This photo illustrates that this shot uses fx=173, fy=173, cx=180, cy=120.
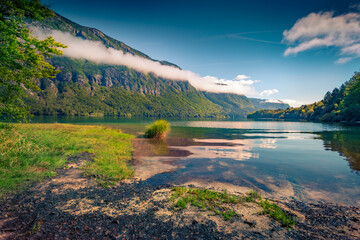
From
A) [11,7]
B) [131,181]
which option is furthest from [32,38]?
[131,181]

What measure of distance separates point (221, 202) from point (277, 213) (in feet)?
8.90

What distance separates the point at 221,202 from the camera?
959cm

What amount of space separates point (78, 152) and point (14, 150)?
658 cm

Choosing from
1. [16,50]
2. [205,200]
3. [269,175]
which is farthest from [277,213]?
[16,50]

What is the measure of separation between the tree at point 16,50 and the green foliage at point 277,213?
62.1ft

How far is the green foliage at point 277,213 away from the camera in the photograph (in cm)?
752

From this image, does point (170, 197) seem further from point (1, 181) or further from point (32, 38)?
point (32, 38)

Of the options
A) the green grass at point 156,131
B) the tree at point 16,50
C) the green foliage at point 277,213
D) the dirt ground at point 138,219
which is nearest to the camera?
the dirt ground at point 138,219

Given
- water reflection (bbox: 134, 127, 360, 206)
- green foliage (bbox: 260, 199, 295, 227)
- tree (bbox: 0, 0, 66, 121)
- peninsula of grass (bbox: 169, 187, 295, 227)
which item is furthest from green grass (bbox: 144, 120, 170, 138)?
green foliage (bbox: 260, 199, 295, 227)

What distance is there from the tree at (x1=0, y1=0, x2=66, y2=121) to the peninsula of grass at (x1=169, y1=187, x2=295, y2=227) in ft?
48.2

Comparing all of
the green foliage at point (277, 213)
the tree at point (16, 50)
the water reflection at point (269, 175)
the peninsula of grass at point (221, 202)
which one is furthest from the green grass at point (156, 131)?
the green foliage at point (277, 213)

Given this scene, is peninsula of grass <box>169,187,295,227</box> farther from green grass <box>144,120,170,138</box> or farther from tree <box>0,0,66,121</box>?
green grass <box>144,120,170,138</box>

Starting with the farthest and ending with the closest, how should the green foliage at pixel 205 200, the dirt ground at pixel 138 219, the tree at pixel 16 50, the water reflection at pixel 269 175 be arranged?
1. the tree at pixel 16 50
2. the water reflection at pixel 269 175
3. the green foliage at pixel 205 200
4. the dirt ground at pixel 138 219

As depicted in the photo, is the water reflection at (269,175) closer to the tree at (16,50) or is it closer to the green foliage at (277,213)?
the green foliage at (277,213)
